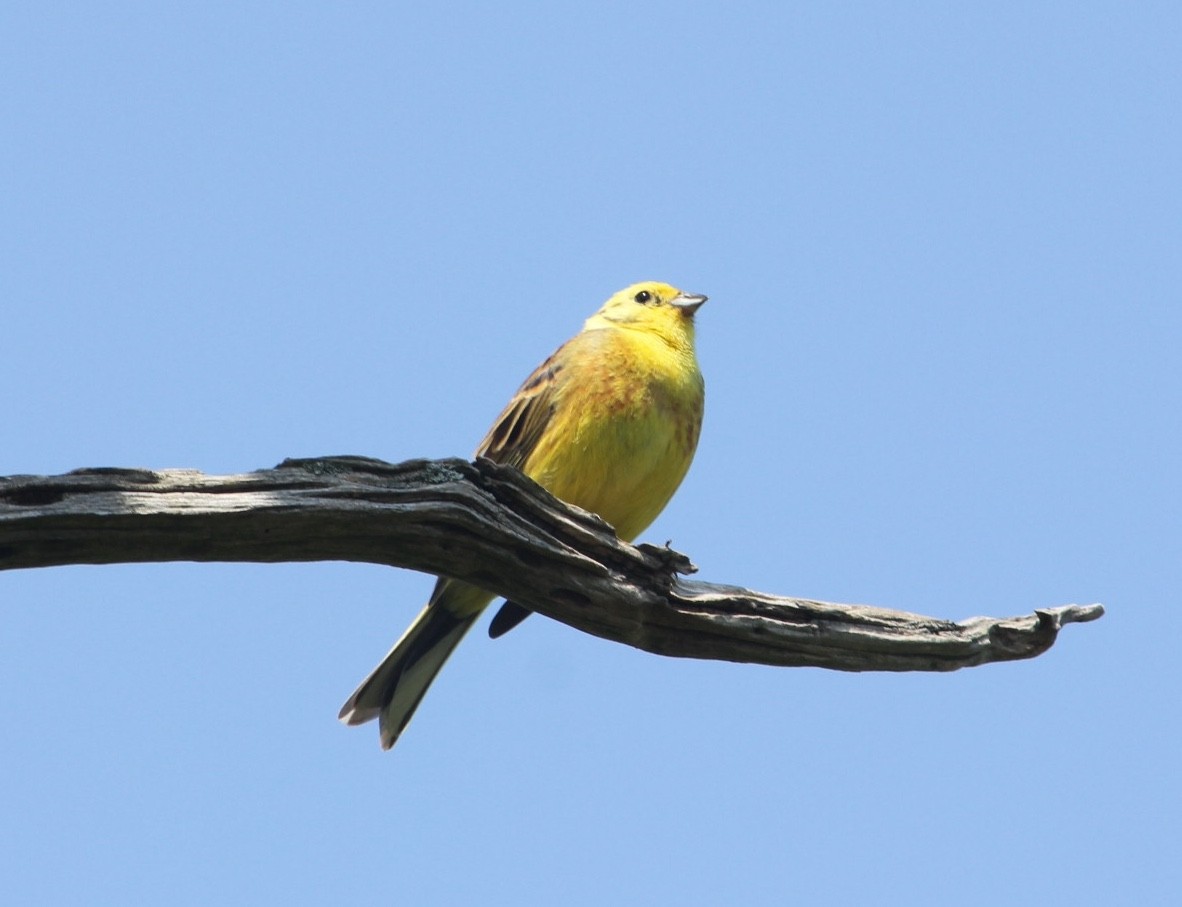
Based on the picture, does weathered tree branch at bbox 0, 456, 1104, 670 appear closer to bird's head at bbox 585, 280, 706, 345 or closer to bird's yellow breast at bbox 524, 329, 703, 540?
bird's yellow breast at bbox 524, 329, 703, 540

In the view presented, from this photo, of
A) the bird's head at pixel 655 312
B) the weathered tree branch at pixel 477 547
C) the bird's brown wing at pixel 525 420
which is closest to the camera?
the weathered tree branch at pixel 477 547

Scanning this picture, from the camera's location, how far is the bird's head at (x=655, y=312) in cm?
651

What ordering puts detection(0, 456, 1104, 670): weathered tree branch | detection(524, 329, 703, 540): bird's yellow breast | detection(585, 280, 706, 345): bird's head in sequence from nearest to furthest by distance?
detection(0, 456, 1104, 670): weathered tree branch, detection(524, 329, 703, 540): bird's yellow breast, detection(585, 280, 706, 345): bird's head

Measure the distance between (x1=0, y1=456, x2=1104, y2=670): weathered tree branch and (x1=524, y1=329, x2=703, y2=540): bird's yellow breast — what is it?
2.81 ft

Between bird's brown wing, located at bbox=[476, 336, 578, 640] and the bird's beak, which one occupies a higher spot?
the bird's beak

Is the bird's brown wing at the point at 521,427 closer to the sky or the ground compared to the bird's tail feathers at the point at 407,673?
closer to the sky

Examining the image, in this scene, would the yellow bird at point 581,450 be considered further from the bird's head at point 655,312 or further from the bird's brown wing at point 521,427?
the bird's head at point 655,312

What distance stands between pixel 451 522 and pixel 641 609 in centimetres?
80

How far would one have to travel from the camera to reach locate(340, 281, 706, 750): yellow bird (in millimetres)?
5617

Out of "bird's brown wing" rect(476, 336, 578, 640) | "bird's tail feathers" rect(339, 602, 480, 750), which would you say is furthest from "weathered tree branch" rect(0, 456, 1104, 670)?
"bird's tail feathers" rect(339, 602, 480, 750)

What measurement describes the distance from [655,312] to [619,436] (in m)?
1.18

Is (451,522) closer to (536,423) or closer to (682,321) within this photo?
(536,423)

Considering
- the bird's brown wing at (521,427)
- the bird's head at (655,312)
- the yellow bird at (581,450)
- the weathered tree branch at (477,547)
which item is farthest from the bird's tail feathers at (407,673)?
the bird's head at (655,312)

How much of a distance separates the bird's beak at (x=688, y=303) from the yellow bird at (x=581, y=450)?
0.53m
